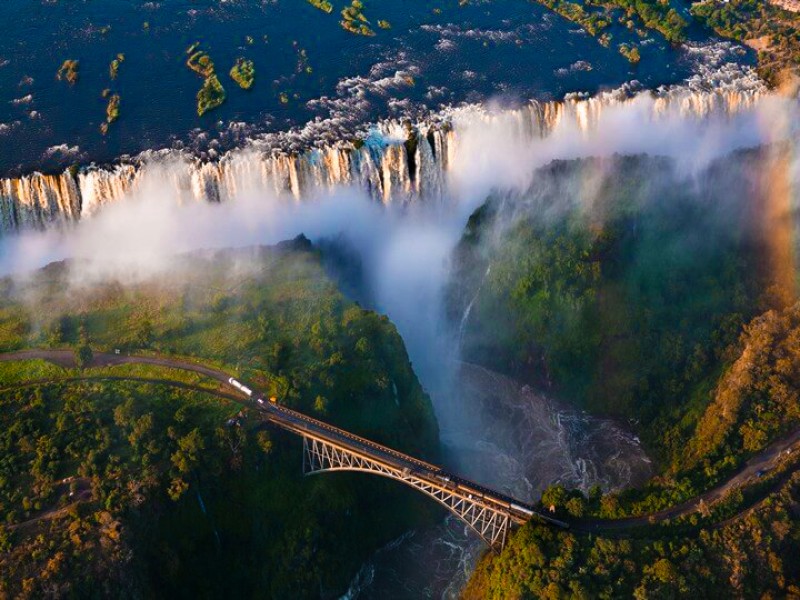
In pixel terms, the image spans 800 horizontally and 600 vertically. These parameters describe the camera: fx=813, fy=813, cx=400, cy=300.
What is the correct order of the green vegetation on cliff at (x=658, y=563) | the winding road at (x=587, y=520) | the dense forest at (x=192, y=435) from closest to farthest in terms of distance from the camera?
the green vegetation on cliff at (x=658, y=563)
the dense forest at (x=192, y=435)
the winding road at (x=587, y=520)

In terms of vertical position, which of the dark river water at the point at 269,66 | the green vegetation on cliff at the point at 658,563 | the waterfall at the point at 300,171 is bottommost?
the green vegetation on cliff at the point at 658,563

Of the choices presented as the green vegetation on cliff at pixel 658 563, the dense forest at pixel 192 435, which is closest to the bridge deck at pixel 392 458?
the dense forest at pixel 192 435

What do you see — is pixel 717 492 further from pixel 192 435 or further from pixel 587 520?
pixel 192 435

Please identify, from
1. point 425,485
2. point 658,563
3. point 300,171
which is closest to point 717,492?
point 658,563

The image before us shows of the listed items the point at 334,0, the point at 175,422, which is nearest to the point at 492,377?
the point at 175,422

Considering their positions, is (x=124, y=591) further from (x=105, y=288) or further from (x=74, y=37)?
(x=74, y=37)

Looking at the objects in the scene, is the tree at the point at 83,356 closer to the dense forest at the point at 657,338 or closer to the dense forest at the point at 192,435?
the dense forest at the point at 192,435
